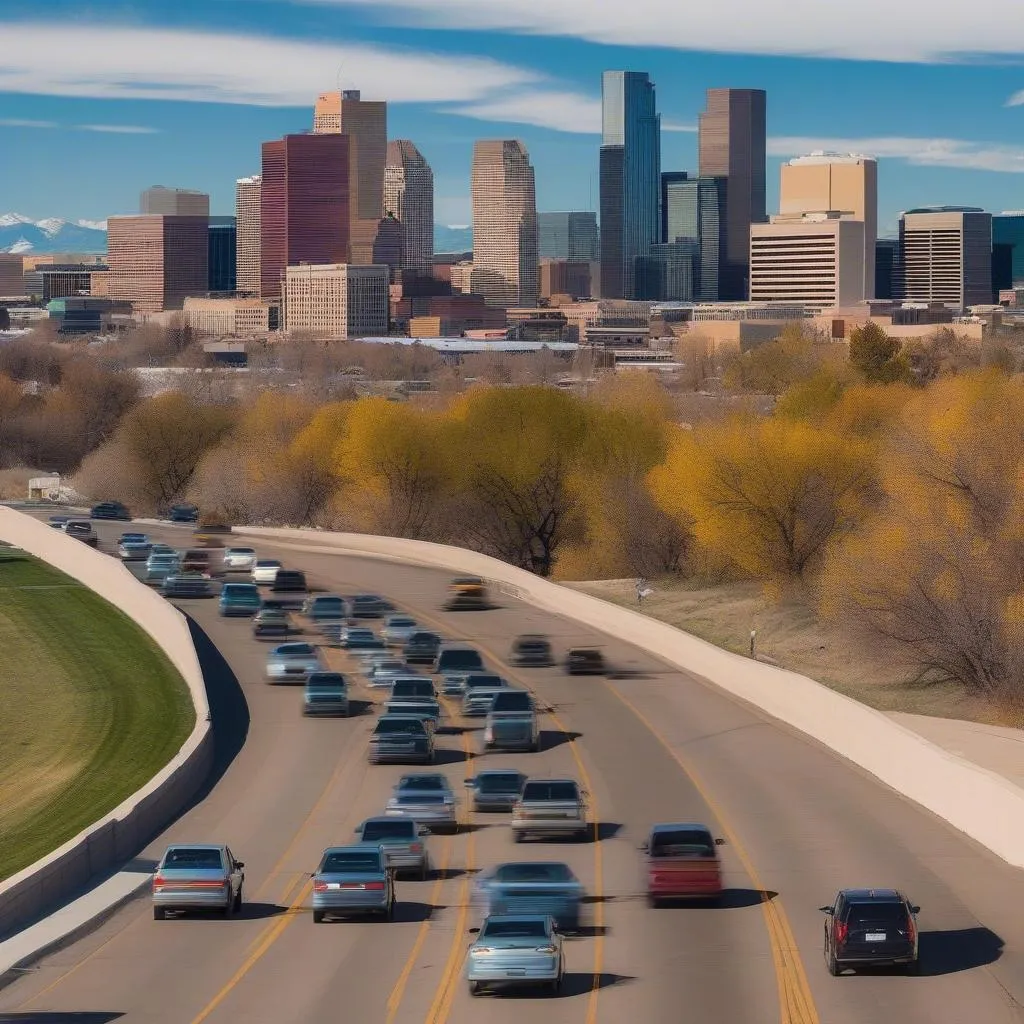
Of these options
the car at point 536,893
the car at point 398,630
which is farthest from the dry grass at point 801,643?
the car at point 536,893

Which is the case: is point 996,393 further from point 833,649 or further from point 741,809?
point 741,809

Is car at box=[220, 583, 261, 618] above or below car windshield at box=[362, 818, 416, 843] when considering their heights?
below

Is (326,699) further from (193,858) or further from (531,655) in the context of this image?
(193,858)

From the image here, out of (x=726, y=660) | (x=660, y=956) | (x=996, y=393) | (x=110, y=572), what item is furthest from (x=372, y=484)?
(x=660, y=956)

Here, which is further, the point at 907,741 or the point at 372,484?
the point at 372,484

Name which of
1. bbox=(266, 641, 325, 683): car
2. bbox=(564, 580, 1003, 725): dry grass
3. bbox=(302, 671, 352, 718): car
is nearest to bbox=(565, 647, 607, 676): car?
bbox=(564, 580, 1003, 725): dry grass

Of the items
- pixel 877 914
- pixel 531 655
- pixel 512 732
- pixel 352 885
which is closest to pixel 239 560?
pixel 531 655

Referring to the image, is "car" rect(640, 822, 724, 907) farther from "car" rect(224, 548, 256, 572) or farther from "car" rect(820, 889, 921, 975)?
"car" rect(224, 548, 256, 572)
